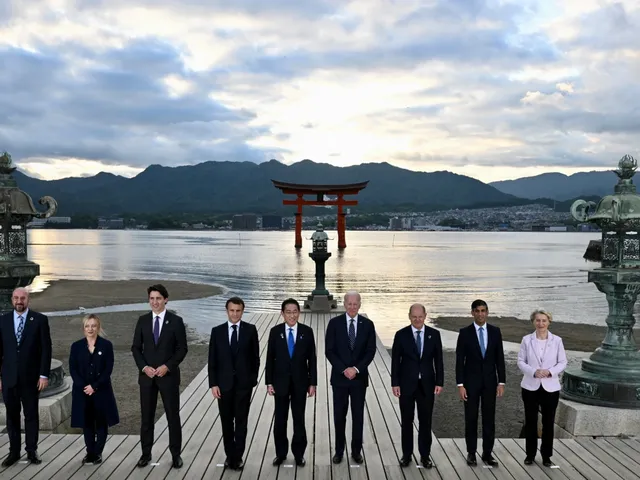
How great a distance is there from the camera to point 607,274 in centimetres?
679

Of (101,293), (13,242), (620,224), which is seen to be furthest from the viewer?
(101,293)

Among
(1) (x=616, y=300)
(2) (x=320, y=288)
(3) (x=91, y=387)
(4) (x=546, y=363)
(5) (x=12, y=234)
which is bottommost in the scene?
(2) (x=320, y=288)

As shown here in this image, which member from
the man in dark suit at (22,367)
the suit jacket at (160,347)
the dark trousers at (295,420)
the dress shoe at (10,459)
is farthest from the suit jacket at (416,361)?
the dress shoe at (10,459)

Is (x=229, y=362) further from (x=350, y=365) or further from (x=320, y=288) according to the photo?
(x=320, y=288)

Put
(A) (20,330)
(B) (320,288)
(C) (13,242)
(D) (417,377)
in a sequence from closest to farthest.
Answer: (D) (417,377), (A) (20,330), (C) (13,242), (B) (320,288)

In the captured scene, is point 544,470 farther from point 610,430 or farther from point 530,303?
point 530,303

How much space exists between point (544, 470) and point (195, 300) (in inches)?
980

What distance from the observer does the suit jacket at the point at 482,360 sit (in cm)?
540

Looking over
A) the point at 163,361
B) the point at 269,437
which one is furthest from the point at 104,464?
the point at 269,437

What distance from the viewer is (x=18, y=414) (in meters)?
5.50

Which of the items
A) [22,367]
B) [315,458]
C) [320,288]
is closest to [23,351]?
[22,367]

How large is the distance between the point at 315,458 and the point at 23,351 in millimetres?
3069

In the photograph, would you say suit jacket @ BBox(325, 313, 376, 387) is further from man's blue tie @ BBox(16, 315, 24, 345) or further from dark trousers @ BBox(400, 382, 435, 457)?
man's blue tie @ BBox(16, 315, 24, 345)

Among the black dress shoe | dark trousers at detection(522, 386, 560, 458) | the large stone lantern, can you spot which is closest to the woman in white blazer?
dark trousers at detection(522, 386, 560, 458)
